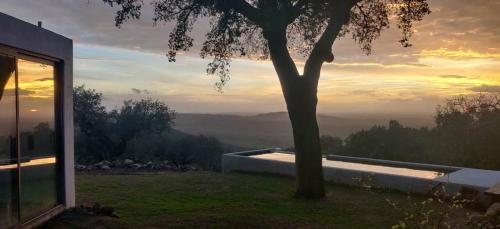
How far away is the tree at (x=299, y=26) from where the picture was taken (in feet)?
36.9

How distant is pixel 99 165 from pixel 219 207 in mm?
9290

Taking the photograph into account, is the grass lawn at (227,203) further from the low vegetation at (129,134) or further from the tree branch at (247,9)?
the low vegetation at (129,134)

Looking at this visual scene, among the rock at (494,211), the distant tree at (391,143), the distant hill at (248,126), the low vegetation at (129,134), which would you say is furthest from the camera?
the distant hill at (248,126)

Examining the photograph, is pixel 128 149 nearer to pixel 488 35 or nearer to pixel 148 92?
pixel 148 92

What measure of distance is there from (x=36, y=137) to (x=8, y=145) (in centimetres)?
89

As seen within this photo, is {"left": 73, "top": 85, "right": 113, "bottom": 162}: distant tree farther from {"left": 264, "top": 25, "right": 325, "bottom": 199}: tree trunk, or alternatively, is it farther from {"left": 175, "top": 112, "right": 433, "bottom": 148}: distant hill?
{"left": 175, "top": 112, "right": 433, "bottom": 148}: distant hill

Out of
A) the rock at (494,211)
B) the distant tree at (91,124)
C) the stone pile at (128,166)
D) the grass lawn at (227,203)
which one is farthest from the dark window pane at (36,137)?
the distant tree at (91,124)

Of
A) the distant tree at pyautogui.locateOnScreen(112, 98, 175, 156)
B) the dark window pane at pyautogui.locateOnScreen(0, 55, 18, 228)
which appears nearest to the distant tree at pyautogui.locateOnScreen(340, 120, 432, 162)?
the distant tree at pyautogui.locateOnScreen(112, 98, 175, 156)

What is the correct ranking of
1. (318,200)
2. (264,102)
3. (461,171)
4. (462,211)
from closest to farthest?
(462,211)
(318,200)
(461,171)
(264,102)

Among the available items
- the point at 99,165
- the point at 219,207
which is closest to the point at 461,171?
the point at 219,207

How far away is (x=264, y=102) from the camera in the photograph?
3156cm

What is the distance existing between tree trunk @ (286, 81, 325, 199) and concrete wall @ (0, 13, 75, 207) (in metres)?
4.95

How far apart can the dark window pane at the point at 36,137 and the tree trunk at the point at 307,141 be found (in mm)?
5356

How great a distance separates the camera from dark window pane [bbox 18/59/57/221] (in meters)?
7.18
